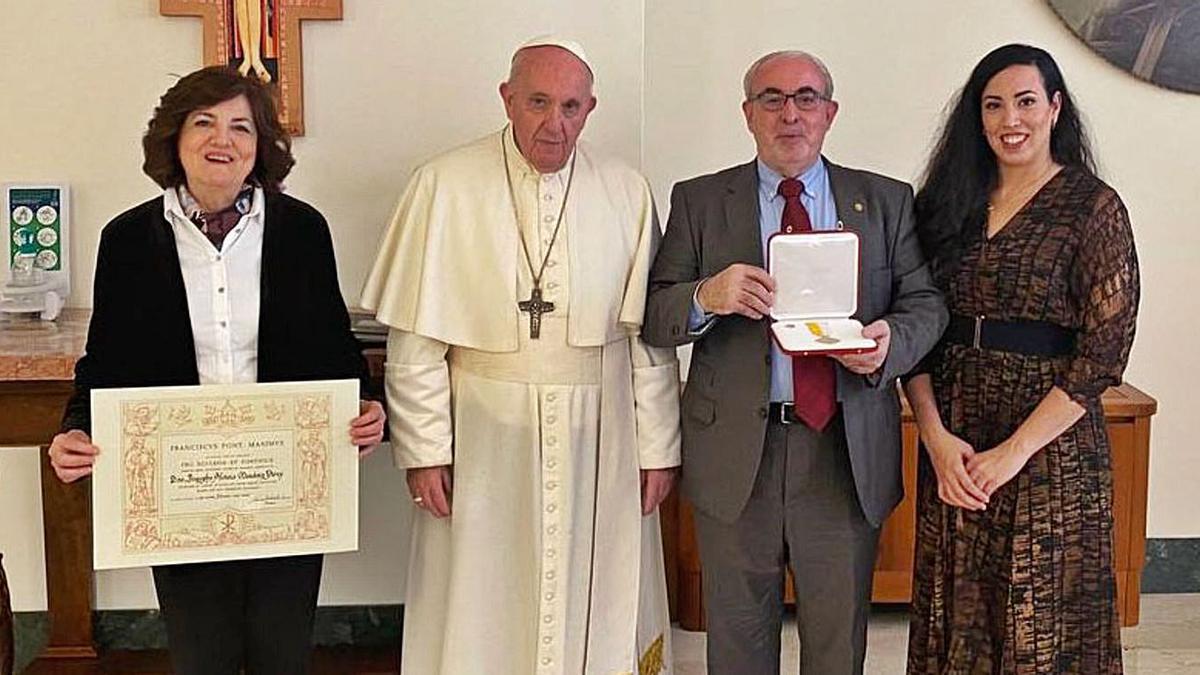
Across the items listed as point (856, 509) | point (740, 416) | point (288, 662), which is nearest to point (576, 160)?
point (740, 416)

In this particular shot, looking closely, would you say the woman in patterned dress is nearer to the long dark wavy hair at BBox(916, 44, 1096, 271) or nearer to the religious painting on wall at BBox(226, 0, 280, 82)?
the long dark wavy hair at BBox(916, 44, 1096, 271)

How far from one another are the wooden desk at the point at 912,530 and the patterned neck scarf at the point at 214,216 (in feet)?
5.47

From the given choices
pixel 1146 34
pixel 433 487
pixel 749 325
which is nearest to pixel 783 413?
pixel 749 325

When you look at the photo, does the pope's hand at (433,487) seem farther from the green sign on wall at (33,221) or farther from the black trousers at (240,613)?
the green sign on wall at (33,221)

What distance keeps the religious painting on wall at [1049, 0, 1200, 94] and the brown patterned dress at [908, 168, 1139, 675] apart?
169 cm

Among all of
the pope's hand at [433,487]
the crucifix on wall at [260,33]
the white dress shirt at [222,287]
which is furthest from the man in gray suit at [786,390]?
the crucifix on wall at [260,33]

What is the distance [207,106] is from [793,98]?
1063 mm

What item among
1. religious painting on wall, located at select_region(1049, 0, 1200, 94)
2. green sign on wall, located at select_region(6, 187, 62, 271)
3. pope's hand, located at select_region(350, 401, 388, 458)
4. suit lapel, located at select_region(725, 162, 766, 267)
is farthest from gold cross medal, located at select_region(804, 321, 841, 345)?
religious painting on wall, located at select_region(1049, 0, 1200, 94)

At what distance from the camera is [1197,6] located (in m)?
3.95

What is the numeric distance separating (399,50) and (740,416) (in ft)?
4.34

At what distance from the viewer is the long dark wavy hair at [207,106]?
7.70 ft

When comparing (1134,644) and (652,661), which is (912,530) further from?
(652,661)

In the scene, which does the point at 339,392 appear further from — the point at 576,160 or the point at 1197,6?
the point at 1197,6

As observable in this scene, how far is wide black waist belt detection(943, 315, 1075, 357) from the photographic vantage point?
250cm
